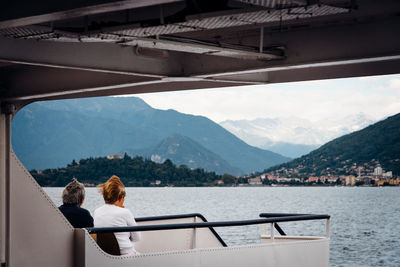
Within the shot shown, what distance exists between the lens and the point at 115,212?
704 cm

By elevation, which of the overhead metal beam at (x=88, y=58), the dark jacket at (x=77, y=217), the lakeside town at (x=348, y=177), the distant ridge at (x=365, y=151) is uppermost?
the overhead metal beam at (x=88, y=58)

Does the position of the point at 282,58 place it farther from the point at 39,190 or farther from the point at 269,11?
the point at 39,190

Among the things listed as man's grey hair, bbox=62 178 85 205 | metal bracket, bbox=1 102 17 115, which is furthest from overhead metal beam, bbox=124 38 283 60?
metal bracket, bbox=1 102 17 115

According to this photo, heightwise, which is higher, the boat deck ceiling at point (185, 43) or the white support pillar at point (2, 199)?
the boat deck ceiling at point (185, 43)

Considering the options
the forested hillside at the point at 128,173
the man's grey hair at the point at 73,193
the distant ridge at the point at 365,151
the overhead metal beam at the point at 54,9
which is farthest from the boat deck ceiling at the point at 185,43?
the distant ridge at the point at 365,151

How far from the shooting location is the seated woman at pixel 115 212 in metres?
6.96

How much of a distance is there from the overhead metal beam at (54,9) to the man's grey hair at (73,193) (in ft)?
7.70

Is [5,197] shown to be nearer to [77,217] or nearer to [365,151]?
[77,217]

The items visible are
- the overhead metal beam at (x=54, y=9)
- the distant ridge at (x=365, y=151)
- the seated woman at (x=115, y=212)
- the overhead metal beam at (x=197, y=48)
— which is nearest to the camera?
the overhead metal beam at (x=54, y=9)

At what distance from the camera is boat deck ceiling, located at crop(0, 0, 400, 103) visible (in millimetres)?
5824

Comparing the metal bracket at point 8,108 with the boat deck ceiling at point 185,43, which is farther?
the metal bracket at point 8,108

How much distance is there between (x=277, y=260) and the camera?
8.59 m

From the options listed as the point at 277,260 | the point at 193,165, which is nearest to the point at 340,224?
the point at 277,260

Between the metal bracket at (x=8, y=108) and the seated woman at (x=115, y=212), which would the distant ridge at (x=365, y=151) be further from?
the seated woman at (x=115, y=212)
